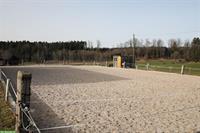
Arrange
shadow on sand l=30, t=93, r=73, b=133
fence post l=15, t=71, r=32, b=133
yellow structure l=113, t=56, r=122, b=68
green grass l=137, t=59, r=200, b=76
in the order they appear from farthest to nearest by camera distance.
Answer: yellow structure l=113, t=56, r=122, b=68, green grass l=137, t=59, r=200, b=76, shadow on sand l=30, t=93, r=73, b=133, fence post l=15, t=71, r=32, b=133

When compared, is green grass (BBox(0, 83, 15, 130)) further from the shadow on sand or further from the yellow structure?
the yellow structure

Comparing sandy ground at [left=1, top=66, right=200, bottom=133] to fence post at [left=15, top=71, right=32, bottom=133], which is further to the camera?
sandy ground at [left=1, top=66, right=200, bottom=133]

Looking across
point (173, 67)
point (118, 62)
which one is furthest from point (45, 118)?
point (118, 62)

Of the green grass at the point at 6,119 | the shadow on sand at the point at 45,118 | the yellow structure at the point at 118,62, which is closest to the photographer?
the green grass at the point at 6,119

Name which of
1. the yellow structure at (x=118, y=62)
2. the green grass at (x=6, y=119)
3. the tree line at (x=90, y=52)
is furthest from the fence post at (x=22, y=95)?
the tree line at (x=90, y=52)

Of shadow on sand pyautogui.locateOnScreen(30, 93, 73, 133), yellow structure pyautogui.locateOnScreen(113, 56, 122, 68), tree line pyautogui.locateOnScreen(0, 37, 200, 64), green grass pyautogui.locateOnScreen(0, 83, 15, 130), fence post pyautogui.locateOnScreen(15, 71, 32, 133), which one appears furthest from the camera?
tree line pyautogui.locateOnScreen(0, 37, 200, 64)

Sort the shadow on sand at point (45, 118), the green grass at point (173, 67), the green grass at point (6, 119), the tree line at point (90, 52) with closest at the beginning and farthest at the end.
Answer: the green grass at point (6, 119)
the shadow on sand at point (45, 118)
the green grass at point (173, 67)
the tree line at point (90, 52)

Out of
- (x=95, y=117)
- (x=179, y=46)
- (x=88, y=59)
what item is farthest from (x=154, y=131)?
(x=179, y=46)

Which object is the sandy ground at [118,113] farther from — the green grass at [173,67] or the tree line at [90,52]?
the tree line at [90,52]

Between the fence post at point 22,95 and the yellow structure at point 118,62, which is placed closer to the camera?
the fence post at point 22,95

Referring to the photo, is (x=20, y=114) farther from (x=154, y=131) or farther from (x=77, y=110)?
(x=77, y=110)

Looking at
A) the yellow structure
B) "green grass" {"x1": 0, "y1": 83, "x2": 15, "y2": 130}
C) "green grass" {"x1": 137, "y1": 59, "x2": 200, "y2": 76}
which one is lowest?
"green grass" {"x1": 137, "y1": 59, "x2": 200, "y2": 76}

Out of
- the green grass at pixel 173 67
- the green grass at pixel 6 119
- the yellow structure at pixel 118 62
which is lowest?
the green grass at pixel 173 67

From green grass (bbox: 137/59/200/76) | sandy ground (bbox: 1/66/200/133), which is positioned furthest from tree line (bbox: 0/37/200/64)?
sandy ground (bbox: 1/66/200/133)
